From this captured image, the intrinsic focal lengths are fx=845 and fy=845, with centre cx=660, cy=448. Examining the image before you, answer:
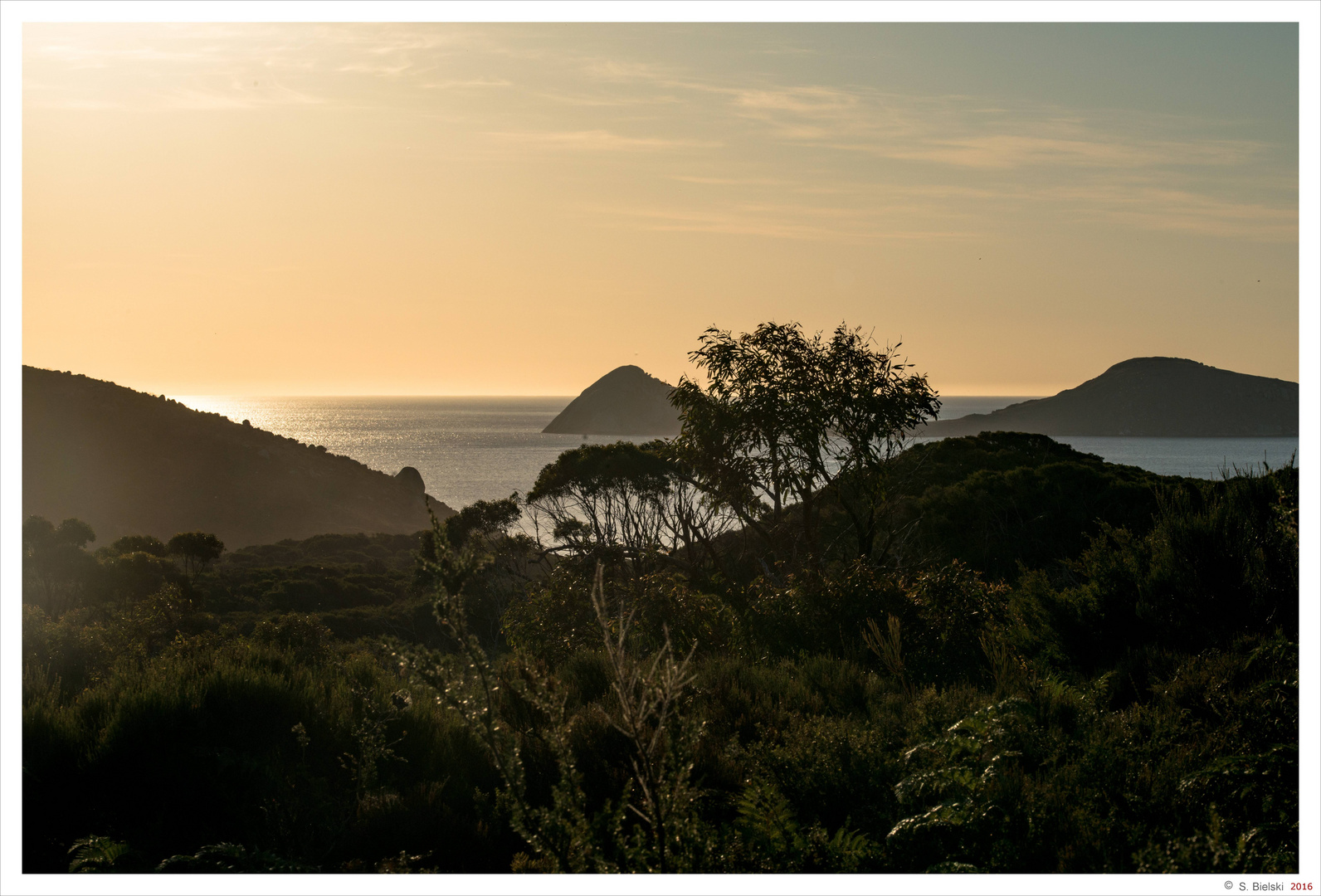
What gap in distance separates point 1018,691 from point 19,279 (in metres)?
7.60

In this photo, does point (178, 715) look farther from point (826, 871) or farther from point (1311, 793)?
point (1311, 793)

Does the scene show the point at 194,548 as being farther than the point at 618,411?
No

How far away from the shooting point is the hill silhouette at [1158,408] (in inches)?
4252

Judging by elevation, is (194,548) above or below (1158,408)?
below

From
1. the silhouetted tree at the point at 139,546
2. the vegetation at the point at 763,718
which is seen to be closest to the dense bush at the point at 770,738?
the vegetation at the point at 763,718

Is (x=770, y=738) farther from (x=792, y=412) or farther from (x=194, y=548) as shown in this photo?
(x=194, y=548)

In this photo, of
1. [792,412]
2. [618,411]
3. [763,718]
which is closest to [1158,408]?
[618,411]

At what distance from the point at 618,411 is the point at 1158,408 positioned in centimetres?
8753

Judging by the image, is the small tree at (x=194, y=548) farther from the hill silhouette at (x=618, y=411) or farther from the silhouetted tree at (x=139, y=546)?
the hill silhouette at (x=618, y=411)

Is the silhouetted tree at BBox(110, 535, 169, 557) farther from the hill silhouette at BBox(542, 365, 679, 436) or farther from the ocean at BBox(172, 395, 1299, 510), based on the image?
the hill silhouette at BBox(542, 365, 679, 436)

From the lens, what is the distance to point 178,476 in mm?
75625

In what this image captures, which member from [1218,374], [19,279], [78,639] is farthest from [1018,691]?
[1218,374]

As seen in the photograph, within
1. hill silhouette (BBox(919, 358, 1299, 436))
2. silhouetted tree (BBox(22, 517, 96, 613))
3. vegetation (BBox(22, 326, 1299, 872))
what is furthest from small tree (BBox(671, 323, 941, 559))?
hill silhouette (BBox(919, 358, 1299, 436))

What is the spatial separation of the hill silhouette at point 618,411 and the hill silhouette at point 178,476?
56232 millimetres
